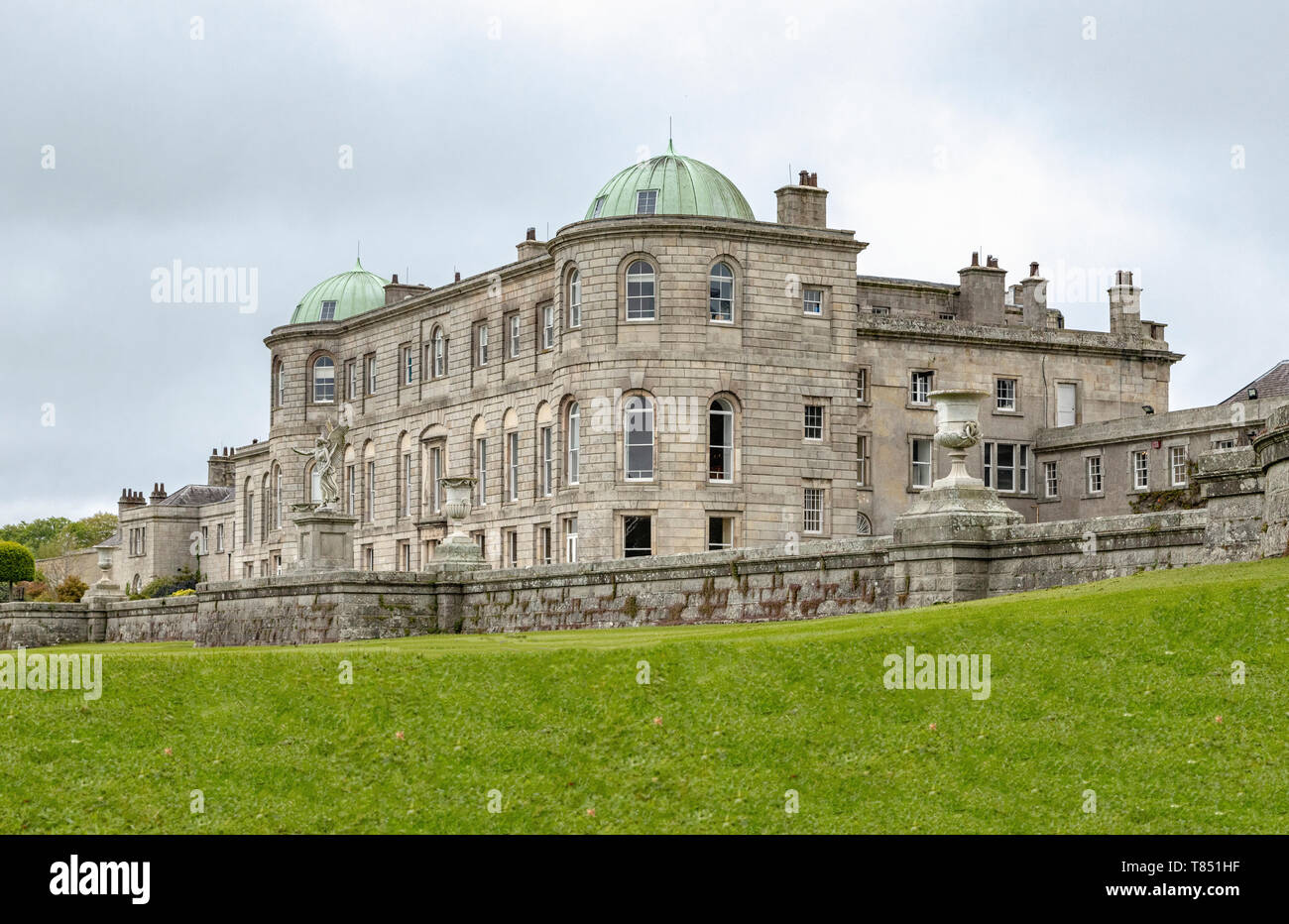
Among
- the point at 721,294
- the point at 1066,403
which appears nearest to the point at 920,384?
the point at 1066,403

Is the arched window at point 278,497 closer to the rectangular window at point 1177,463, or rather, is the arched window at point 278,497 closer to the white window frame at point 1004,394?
the white window frame at point 1004,394

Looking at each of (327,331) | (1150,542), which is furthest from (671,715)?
(327,331)

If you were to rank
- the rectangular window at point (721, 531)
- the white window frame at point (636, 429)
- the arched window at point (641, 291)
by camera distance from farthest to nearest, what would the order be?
the arched window at point (641, 291), the rectangular window at point (721, 531), the white window frame at point (636, 429)

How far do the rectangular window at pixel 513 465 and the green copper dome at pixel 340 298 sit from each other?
47.7 ft

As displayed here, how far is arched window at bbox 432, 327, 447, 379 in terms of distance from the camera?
60.5 m

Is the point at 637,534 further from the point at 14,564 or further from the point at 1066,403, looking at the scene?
the point at 14,564

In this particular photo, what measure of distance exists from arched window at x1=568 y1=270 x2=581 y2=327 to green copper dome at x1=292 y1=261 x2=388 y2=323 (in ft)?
62.9

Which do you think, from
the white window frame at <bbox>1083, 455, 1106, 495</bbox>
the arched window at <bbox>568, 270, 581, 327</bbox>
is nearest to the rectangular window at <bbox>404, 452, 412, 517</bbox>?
the arched window at <bbox>568, 270, 581, 327</bbox>

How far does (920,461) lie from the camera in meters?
55.9

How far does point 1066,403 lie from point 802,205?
1221 cm

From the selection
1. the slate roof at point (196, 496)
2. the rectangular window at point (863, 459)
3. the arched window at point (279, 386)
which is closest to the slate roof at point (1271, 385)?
the rectangular window at point (863, 459)

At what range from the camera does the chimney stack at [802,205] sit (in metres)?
52.4
